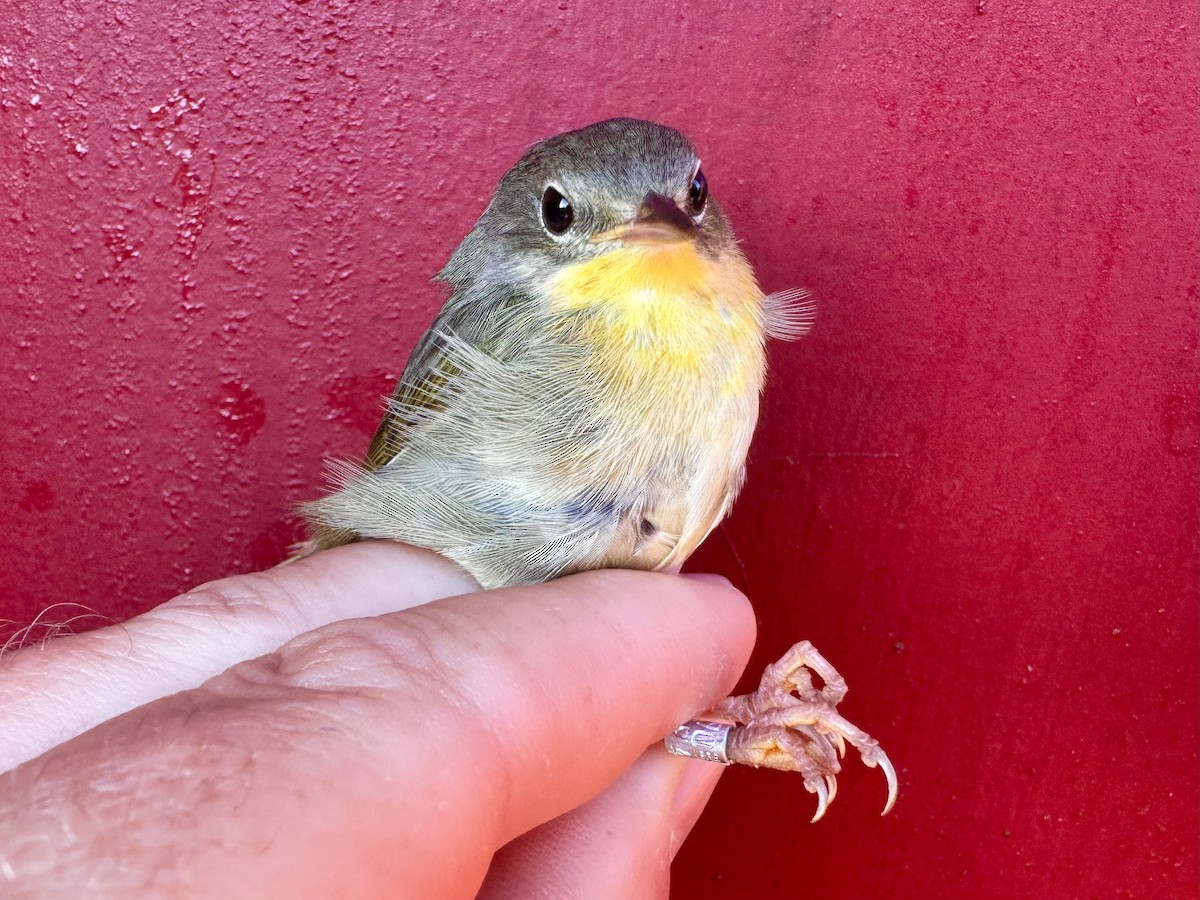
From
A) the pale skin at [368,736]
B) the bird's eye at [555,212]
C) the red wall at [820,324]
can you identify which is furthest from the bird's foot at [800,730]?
the bird's eye at [555,212]

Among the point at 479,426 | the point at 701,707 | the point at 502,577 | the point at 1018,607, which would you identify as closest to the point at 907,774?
the point at 1018,607

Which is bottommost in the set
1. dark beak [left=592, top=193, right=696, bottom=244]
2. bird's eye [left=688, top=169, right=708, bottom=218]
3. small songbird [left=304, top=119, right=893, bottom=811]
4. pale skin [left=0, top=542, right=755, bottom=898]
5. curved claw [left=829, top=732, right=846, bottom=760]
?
curved claw [left=829, top=732, right=846, bottom=760]

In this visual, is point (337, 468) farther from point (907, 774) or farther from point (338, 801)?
point (907, 774)

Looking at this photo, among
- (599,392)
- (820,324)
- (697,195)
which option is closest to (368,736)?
(599,392)

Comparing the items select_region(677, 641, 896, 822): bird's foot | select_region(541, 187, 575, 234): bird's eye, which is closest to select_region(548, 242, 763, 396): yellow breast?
select_region(541, 187, 575, 234): bird's eye

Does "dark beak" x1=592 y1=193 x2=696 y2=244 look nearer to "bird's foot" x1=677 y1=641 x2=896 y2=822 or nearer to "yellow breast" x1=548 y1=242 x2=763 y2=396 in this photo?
"yellow breast" x1=548 y1=242 x2=763 y2=396

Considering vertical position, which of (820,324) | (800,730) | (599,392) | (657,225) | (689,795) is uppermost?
(657,225)

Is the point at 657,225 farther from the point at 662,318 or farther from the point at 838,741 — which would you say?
the point at 838,741

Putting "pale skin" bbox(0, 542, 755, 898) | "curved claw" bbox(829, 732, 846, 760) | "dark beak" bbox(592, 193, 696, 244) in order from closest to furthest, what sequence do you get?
"pale skin" bbox(0, 542, 755, 898)
"dark beak" bbox(592, 193, 696, 244)
"curved claw" bbox(829, 732, 846, 760)
